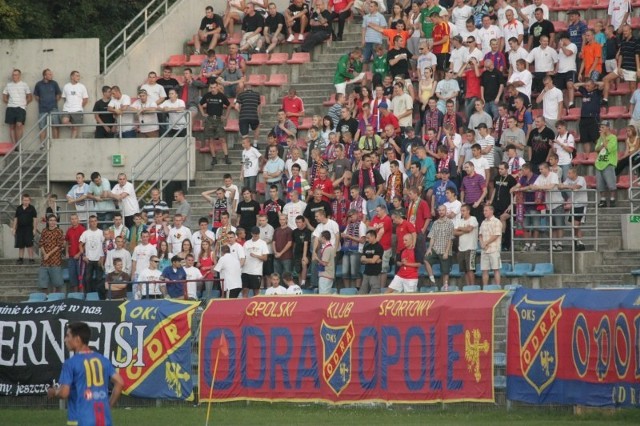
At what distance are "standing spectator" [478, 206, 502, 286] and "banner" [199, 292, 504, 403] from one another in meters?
4.13

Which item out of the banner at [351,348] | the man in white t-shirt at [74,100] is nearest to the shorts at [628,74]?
the banner at [351,348]

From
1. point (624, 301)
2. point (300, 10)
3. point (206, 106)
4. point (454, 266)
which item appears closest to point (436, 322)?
point (624, 301)

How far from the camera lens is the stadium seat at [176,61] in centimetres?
3853

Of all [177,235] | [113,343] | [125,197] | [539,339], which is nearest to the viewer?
[539,339]

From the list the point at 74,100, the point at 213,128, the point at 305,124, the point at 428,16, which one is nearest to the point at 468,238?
the point at 305,124

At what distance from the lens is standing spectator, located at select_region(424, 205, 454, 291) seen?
92.0 ft

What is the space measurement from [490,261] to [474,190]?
78.4 inches

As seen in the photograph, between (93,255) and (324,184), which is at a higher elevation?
(324,184)

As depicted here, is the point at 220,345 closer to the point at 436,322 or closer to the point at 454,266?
the point at 436,322

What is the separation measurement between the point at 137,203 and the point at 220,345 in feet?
30.2

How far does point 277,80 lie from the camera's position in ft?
122

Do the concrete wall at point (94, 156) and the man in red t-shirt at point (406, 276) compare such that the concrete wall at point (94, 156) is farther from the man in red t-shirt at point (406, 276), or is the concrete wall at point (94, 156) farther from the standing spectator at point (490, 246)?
the standing spectator at point (490, 246)

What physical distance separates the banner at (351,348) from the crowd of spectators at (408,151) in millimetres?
2906

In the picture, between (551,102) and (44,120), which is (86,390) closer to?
(551,102)
